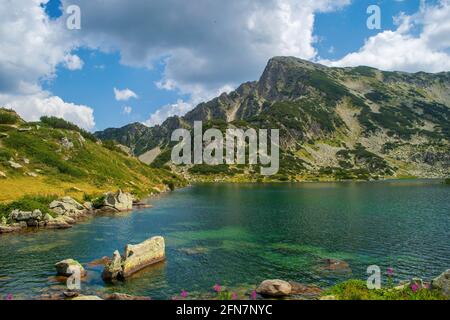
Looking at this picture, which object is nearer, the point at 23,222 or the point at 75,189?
the point at 23,222

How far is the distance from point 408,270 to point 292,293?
57.6ft

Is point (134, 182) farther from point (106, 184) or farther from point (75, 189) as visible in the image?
point (75, 189)

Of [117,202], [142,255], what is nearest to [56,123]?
[117,202]

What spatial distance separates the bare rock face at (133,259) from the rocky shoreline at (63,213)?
109ft

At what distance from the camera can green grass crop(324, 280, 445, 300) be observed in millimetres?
27886

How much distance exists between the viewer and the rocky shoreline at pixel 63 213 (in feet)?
231

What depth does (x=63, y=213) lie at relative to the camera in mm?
82188

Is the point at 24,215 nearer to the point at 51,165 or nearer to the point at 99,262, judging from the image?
the point at 99,262

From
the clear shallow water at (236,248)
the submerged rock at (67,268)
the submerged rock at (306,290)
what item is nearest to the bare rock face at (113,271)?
the clear shallow water at (236,248)

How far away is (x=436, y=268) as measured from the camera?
44812mm

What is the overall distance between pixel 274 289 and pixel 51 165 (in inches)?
3909
